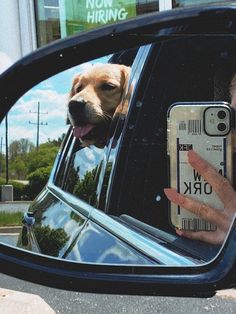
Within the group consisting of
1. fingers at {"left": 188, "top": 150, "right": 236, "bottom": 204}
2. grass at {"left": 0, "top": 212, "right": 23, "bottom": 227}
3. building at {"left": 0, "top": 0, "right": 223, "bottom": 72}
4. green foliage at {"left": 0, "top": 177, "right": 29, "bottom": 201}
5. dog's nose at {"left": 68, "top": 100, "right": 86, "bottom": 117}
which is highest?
building at {"left": 0, "top": 0, "right": 223, "bottom": 72}

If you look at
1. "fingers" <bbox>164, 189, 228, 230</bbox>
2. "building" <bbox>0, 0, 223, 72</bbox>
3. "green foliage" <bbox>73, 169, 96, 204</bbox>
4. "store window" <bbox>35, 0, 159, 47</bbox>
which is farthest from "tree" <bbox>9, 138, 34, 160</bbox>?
"building" <bbox>0, 0, 223, 72</bbox>

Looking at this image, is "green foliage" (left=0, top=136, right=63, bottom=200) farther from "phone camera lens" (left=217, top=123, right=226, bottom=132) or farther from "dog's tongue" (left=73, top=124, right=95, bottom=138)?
"phone camera lens" (left=217, top=123, right=226, bottom=132)

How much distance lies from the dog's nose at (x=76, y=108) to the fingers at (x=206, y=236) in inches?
12.2

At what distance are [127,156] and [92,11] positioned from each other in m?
5.76

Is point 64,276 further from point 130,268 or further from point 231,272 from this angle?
point 231,272

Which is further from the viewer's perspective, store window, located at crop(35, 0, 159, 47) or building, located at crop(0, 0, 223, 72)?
building, located at crop(0, 0, 223, 72)

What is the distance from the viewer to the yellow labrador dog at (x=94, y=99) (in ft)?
4.14

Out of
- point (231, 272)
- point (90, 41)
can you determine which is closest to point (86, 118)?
point (90, 41)

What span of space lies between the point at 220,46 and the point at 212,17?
94 millimetres

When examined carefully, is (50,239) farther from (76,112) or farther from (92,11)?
(92,11)

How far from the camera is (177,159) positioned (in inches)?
47.3

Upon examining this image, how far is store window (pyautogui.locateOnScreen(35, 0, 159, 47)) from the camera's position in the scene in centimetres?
646

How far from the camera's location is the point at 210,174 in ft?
3.84

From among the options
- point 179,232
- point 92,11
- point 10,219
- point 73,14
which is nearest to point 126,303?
point 179,232
